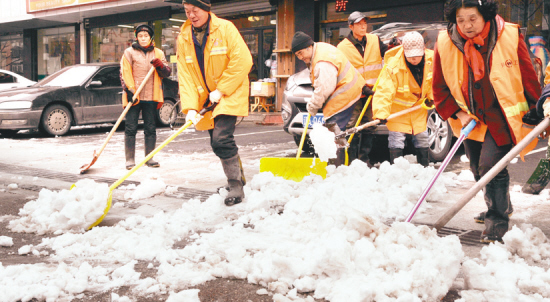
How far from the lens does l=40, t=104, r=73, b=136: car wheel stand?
11.1 meters

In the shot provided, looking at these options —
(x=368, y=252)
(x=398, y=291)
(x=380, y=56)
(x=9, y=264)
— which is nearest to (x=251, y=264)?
(x=368, y=252)

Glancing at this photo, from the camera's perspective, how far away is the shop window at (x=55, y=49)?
23359mm

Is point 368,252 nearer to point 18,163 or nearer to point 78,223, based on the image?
point 78,223

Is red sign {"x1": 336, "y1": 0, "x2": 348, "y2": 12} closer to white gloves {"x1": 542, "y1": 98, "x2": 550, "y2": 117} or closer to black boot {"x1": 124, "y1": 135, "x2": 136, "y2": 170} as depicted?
black boot {"x1": 124, "y1": 135, "x2": 136, "y2": 170}

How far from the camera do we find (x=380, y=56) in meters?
6.67

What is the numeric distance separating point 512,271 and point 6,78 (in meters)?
14.6

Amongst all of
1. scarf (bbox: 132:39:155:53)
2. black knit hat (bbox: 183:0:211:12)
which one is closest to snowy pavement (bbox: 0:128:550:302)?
black knit hat (bbox: 183:0:211:12)

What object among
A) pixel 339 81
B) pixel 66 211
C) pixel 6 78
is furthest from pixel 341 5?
pixel 66 211

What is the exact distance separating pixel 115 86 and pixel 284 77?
5173 millimetres

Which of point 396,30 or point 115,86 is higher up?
point 396,30

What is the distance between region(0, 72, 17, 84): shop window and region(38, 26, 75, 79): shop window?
8.83 m

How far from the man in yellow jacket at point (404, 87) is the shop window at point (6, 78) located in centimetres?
1188

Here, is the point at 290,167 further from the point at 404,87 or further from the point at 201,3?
the point at 201,3

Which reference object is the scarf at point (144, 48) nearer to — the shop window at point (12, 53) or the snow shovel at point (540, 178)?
the snow shovel at point (540, 178)
